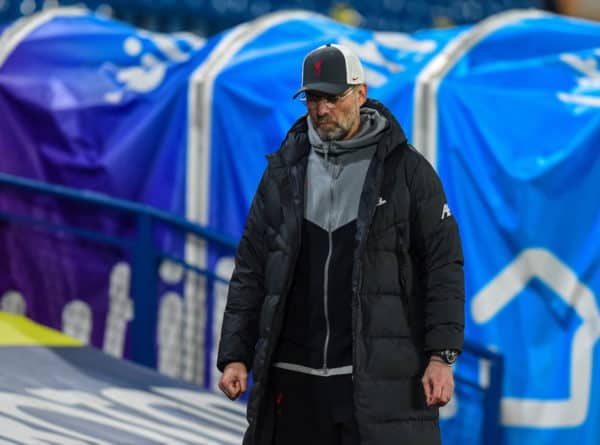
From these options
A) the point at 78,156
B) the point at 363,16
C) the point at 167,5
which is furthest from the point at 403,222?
the point at 363,16

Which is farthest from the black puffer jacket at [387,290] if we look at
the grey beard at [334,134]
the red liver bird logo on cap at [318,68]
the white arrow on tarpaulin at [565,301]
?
the white arrow on tarpaulin at [565,301]

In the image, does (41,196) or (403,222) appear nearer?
(403,222)

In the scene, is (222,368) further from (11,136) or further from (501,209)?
(11,136)

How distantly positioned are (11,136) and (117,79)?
0.74 m

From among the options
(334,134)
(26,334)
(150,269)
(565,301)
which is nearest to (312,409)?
(334,134)

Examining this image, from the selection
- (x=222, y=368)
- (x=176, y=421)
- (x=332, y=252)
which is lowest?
(x=176, y=421)

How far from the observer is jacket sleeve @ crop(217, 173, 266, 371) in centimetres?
343

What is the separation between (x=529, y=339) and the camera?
600cm

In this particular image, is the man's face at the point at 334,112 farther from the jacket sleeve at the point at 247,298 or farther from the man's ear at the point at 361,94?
the jacket sleeve at the point at 247,298

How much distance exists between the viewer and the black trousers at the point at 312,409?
128 inches

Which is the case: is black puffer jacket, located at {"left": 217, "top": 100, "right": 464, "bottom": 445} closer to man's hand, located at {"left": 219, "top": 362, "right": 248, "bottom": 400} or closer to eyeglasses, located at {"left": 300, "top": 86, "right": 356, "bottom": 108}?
man's hand, located at {"left": 219, "top": 362, "right": 248, "bottom": 400}

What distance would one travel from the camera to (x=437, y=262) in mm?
3279

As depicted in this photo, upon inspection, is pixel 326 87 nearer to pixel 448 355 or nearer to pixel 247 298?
pixel 247 298

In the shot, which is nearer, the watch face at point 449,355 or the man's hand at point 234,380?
the watch face at point 449,355
